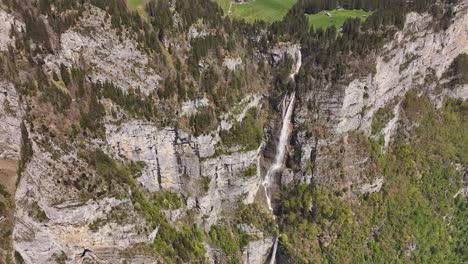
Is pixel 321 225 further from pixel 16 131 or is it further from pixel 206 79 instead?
pixel 16 131

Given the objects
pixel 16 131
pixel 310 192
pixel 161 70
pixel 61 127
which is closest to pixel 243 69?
→ pixel 161 70

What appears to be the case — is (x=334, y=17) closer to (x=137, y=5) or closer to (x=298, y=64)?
(x=298, y=64)

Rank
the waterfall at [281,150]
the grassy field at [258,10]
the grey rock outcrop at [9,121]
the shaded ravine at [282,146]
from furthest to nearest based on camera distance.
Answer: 1. the grassy field at [258,10]
2. the waterfall at [281,150]
3. the shaded ravine at [282,146]
4. the grey rock outcrop at [9,121]

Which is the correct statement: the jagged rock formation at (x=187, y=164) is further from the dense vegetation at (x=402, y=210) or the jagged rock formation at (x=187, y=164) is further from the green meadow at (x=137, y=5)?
the green meadow at (x=137, y=5)

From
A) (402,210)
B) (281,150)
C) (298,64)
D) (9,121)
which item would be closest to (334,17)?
(298,64)

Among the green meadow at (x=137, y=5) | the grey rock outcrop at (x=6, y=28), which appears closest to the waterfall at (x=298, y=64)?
the green meadow at (x=137, y=5)

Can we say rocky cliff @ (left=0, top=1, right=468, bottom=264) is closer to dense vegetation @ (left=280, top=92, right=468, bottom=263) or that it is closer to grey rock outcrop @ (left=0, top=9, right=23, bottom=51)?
grey rock outcrop @ (left=0, top=9, right=23, bottom=51)
